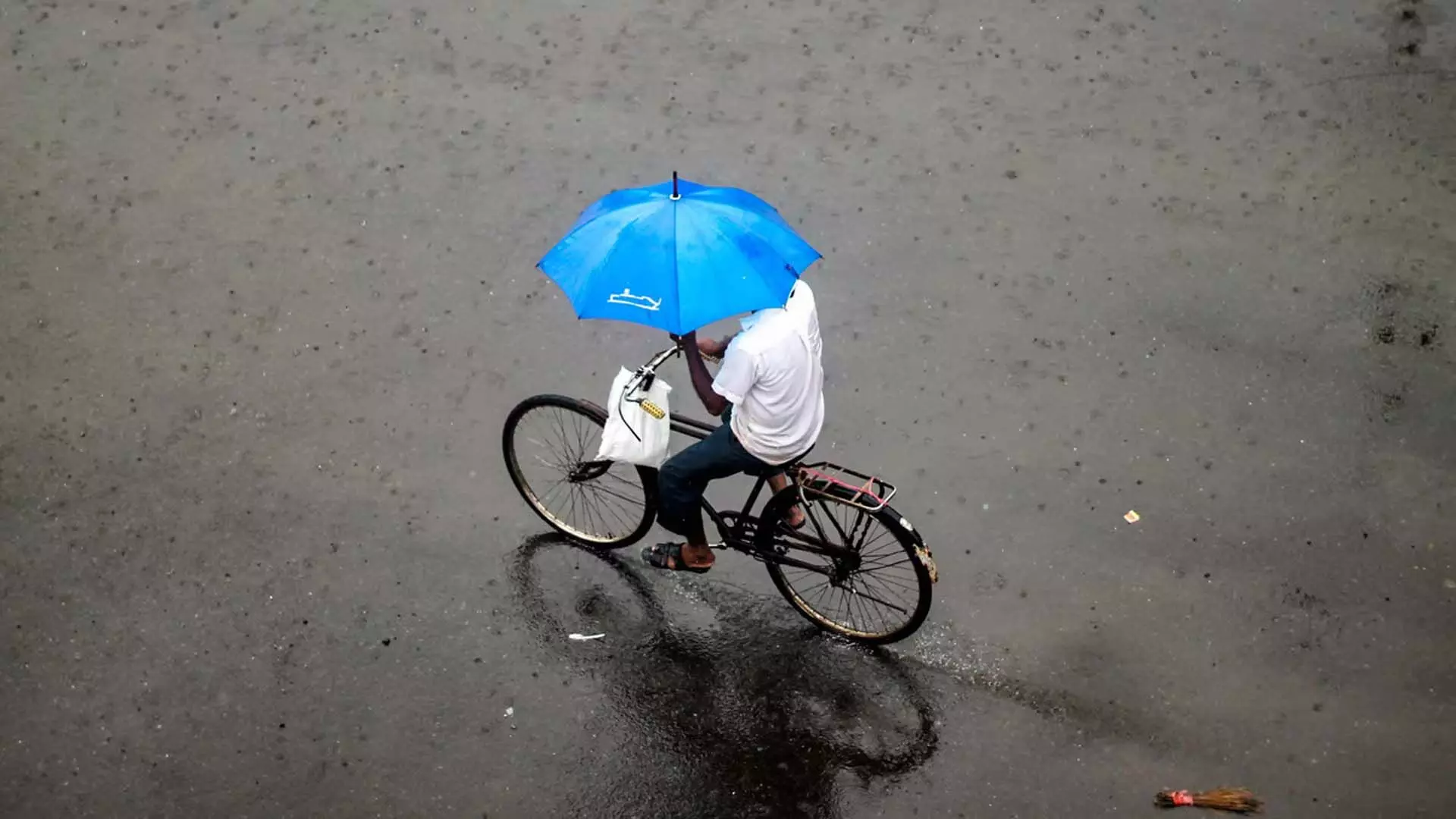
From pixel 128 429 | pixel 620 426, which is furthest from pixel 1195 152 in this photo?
pixel 128 429

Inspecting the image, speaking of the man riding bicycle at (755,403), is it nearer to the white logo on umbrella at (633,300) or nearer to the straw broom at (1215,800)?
the white logo on umbrella at (633,300)

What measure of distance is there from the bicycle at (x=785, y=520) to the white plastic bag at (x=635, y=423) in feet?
0.27

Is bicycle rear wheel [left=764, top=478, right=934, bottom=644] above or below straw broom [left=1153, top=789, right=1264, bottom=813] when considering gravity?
above

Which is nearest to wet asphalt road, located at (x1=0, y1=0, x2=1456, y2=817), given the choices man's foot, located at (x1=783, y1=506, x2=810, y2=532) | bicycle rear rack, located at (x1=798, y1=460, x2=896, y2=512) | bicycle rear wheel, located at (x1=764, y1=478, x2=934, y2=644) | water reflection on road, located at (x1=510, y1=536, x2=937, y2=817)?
water reflection on road, located at (x1=510, y1=536, x2=937, y2=817)

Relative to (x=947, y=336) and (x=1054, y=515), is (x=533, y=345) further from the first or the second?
(x=1054, y=515)

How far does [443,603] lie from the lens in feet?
19.0

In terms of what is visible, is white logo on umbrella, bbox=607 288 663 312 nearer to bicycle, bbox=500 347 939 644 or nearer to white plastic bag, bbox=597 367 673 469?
bicycle, bbox=500 347 939 644

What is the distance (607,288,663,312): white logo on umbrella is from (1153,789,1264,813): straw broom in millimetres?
2711

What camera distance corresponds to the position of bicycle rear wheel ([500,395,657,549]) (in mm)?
5762

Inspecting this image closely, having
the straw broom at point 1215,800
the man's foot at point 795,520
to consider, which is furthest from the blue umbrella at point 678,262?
the straw broom at point 1215,800

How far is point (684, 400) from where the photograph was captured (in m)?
6.57

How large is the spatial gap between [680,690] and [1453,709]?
3.13m

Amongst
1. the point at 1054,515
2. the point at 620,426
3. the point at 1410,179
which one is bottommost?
the point at 1054,515

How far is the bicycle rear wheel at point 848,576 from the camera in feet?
17.5
